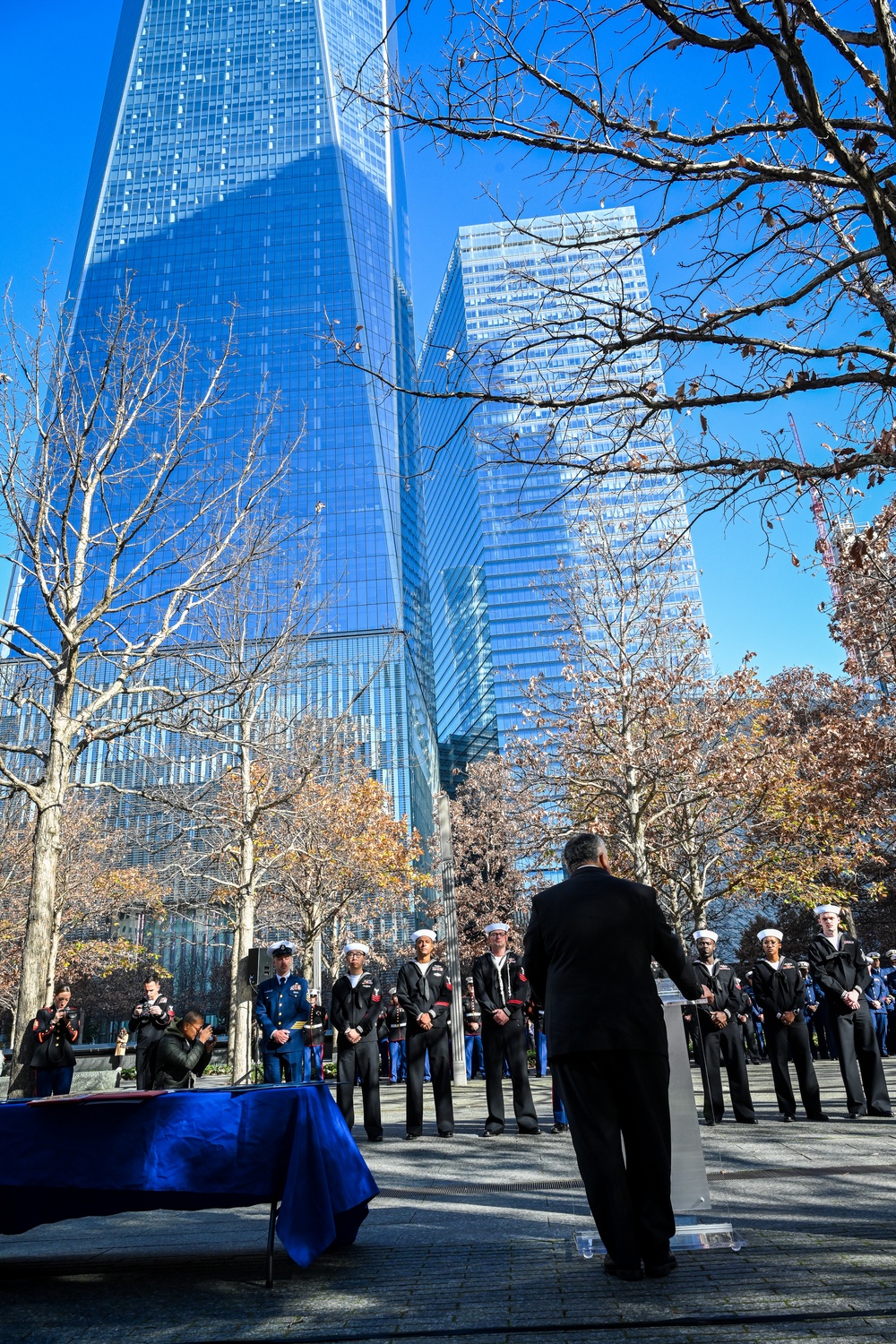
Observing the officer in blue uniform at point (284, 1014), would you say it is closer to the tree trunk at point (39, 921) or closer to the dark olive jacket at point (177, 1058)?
the tree trunk at point (39, 921)

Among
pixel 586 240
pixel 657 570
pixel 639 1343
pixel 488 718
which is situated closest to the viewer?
pixel 639 1343

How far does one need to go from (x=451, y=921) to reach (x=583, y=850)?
14.2m

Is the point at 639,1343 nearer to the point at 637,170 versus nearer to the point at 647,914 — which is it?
the point at 647,914

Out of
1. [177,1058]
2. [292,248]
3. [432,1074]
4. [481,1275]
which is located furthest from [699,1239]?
[292,248]

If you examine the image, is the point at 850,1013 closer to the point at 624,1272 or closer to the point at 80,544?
the point at 624,1272

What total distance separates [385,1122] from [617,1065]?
30.6 feet

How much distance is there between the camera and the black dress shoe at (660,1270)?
380 centimetres

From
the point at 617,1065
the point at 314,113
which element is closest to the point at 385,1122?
the point at 617,1065

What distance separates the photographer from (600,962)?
4168 millimetres

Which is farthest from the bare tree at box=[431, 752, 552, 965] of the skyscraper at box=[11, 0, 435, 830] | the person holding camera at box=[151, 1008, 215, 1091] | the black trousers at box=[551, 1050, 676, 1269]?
the black trousers at box=[551, 1050, 676, 1269]

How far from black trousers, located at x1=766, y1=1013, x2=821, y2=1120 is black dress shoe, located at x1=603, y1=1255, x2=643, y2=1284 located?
20.1 ft

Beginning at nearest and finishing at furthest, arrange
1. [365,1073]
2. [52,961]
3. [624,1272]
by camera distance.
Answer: [624,1272]
[365,1073]
[52,961]

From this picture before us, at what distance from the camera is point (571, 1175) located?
22.1ft

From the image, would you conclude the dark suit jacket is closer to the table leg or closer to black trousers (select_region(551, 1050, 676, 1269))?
black trousers (select_region(551, 1050, 676, 1269))
